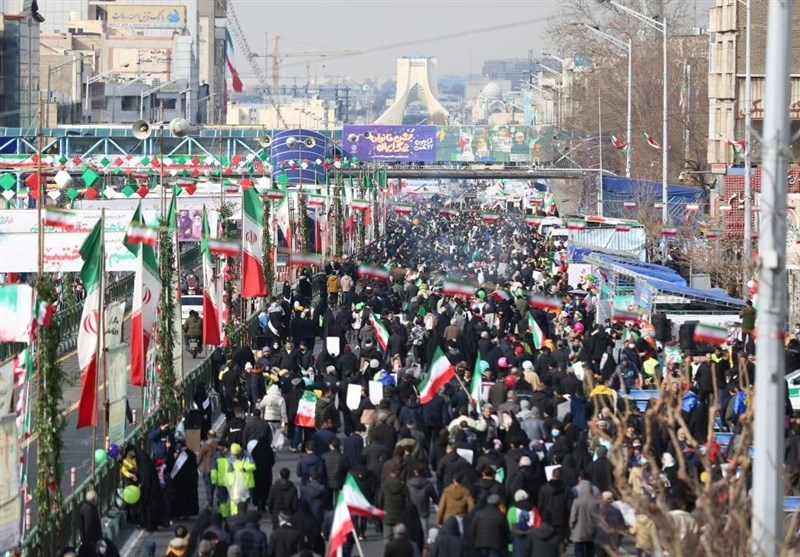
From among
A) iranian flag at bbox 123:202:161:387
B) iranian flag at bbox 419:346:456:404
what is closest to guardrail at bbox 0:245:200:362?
iranian flag at bbox 123:202:161:387

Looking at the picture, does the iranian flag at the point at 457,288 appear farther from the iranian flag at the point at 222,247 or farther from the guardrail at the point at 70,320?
the guardrail at the point at 70,320

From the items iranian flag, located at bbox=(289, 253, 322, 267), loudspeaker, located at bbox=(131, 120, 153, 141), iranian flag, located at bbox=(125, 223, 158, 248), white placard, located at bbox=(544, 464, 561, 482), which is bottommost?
white placard, located at bbox=(544, 464, 561, 482)

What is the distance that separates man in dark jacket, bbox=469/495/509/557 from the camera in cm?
1681

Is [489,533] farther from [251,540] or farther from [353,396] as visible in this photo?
[353,396]

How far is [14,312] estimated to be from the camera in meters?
20.9

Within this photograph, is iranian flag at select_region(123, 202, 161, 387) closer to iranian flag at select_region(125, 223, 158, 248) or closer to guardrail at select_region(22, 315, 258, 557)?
iranian flag at select_region(125, 223, 158, 248)

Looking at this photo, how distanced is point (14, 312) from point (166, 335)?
6792 millimetres

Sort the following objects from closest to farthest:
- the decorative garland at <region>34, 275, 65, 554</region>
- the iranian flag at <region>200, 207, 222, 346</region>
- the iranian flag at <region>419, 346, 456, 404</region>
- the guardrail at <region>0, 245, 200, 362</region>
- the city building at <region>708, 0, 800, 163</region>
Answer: the decorative garland at <region>34, 275, 65, 554</region>, the iranian flag at <region>419, 346, 456, 404</region>, the iranian flag at <region>200, 207, 222, 346</region>, the guardrail at <region>0, 245, 200, 362</region>, the city building at <region>708, 0, 800, 163</region>

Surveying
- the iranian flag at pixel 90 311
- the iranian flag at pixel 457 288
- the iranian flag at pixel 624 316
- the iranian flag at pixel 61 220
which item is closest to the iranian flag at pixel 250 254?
the iranian flag at pixel 61 220

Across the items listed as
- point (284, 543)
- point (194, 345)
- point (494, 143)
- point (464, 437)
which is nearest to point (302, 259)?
point (194, 345)

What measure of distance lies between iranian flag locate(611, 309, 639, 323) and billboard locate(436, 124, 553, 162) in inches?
2842

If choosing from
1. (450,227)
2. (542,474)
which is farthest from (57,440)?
(450,227)

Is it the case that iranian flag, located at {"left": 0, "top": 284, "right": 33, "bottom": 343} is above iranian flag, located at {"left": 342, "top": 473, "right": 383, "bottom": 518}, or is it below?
above

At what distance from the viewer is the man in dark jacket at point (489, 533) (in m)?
16.8
